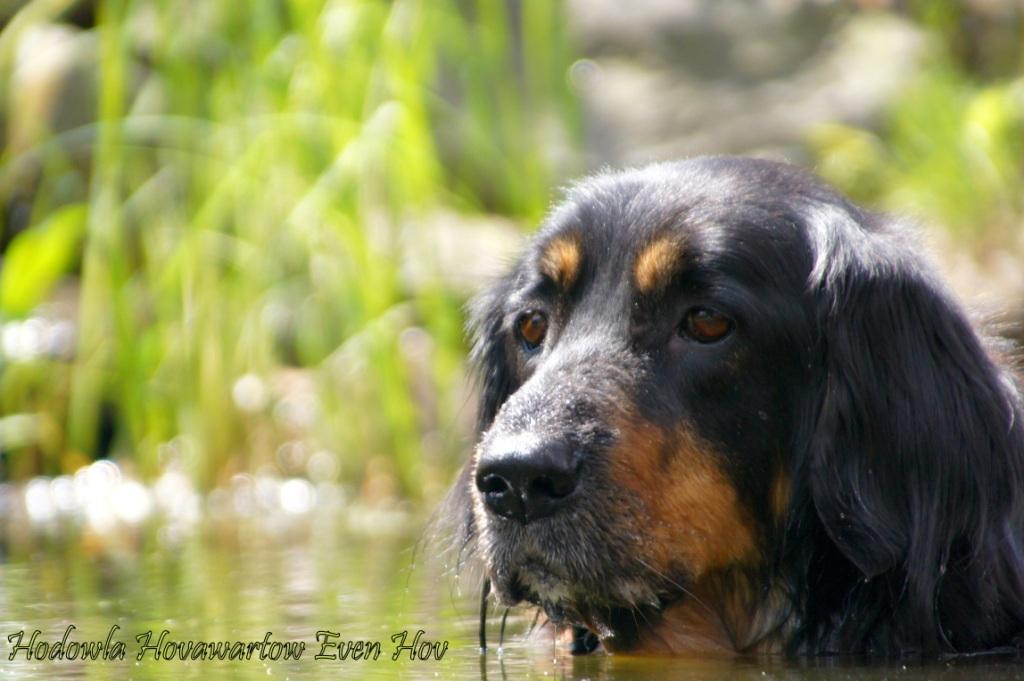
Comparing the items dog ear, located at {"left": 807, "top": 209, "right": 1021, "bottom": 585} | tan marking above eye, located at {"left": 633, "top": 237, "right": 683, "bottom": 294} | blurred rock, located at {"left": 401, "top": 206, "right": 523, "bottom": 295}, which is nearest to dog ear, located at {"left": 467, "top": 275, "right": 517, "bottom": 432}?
tan marking above eye, located at {"left": 633, "top": 237, "right": 683, "bottom": 294}

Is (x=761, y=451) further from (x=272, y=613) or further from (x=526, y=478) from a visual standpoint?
(x=272, y=613)

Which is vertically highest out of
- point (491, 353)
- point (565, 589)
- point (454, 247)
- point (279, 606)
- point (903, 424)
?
point (903, 424)

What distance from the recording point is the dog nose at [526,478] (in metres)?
3.58

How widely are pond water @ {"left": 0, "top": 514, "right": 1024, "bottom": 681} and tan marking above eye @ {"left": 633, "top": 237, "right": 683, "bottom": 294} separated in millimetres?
960

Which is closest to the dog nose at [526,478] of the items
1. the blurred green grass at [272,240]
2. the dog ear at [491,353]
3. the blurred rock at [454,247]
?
the dog ear at [491,353]

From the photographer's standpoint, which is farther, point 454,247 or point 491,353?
point 454,247

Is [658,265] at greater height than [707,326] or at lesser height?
greater

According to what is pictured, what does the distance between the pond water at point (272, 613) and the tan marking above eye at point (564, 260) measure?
99 cm

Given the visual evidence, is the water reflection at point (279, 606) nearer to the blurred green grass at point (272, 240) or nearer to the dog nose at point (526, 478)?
the dog nose at point (526, 478)

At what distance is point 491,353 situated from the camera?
4.94 metres

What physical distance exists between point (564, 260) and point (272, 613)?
1421mm

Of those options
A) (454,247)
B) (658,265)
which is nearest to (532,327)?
(658,265)

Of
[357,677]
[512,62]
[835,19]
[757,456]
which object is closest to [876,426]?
[757,456]

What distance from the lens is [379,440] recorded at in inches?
313
